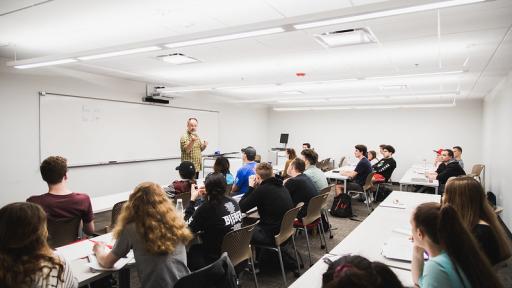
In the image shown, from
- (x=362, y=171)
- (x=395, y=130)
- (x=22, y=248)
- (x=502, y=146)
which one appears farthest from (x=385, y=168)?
(x=22, y=248)

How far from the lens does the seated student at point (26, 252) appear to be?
1415 mm

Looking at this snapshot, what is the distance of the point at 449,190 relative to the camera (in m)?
2.10

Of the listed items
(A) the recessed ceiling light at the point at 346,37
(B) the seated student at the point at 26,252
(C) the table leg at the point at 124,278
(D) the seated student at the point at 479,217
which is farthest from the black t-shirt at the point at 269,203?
(B) the seated student at the point at 26,252

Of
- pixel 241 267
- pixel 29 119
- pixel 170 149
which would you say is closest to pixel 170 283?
pixel 241 267

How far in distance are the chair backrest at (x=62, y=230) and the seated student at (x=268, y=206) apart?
4.81 ft

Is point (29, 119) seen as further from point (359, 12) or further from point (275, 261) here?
point (359, 12)

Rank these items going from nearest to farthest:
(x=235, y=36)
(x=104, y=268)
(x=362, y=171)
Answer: (x=104, y=268) → (x=235, y=36) → (x=362, y=171)

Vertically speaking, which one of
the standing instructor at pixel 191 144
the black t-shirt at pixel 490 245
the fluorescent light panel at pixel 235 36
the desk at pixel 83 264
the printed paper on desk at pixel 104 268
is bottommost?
the desk at pixel 83 264

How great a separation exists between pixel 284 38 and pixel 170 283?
9.84ft

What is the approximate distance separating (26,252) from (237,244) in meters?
1.45

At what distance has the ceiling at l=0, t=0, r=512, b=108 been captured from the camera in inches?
112

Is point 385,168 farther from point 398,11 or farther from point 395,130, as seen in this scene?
point 398,11

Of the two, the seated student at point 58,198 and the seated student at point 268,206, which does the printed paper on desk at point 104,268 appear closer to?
the seated student at point 58,198

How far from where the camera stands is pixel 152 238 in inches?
71.8
